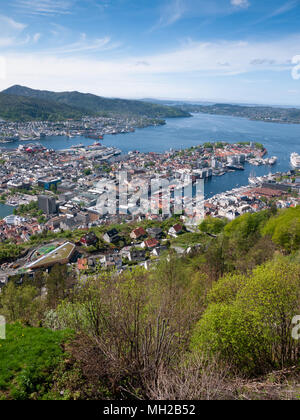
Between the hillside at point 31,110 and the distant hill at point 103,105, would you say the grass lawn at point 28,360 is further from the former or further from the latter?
the distant hill at point 103,105

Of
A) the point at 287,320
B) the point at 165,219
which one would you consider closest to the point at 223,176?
the point at 165,219

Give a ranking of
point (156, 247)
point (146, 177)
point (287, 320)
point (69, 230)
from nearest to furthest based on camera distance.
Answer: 1. point (287, 320)
2. point (156, 247)
3. point (69, 230)
4. point (146, 177)

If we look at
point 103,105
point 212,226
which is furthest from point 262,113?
point 212,226

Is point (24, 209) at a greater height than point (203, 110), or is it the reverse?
point (203, 110)

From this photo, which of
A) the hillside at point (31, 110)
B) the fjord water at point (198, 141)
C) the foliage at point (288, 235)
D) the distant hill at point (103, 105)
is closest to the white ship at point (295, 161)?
the fjord water at point (198, 141)

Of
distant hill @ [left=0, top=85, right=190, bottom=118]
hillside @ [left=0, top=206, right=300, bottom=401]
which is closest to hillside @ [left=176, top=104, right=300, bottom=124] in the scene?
distant hill @ [left=0, top=85, right=190, bottom=118]

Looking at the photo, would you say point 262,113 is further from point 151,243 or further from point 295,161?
point 151,243

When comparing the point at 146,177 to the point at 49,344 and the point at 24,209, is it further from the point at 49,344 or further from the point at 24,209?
the point at 49,344

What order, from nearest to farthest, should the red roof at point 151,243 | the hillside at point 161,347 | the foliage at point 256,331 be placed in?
1. the hillside at point 161,347
2. the foliage at point 256,331
3. the red roof at point 151,243
